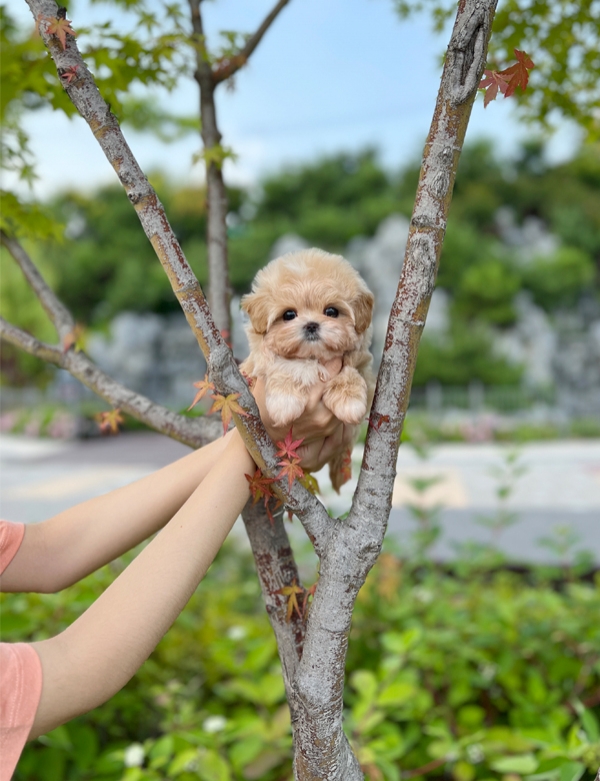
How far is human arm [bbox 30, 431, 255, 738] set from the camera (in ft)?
3.00

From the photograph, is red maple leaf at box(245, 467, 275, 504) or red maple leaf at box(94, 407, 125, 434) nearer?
red maple leaf at box(245, 467, 275, 504)

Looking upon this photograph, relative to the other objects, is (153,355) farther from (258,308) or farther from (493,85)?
(493,85)

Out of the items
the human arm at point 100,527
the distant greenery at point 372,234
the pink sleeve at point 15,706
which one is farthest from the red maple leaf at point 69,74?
the distant greenery at point 372,234

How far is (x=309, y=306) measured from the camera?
1.08 metres

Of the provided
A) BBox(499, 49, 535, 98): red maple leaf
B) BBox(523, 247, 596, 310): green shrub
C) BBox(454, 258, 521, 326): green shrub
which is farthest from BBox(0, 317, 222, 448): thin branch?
BBox(523, 247, 596, 310): green shrub

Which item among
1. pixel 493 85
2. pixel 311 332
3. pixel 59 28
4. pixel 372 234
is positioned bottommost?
pixel 311 332

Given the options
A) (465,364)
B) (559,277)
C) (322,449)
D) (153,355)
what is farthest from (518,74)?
(153,355)

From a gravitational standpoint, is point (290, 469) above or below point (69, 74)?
below

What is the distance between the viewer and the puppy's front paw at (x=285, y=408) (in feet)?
3.34

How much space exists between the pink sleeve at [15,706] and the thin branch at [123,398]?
2.05 feet

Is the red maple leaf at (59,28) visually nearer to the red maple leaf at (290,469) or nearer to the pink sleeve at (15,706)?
the red maple leaf at (290,469)

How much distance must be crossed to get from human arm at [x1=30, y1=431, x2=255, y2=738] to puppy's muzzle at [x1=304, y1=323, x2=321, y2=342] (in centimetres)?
26

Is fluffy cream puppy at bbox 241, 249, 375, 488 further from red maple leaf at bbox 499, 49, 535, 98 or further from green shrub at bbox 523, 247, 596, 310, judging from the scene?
green shrub at bbox 523, 247, 596, 310

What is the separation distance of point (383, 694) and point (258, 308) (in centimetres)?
132
